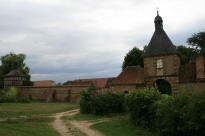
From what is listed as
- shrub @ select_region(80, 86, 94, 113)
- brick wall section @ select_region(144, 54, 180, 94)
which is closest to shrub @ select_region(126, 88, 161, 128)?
shrub @ select_region(80, 86, 94, 113)

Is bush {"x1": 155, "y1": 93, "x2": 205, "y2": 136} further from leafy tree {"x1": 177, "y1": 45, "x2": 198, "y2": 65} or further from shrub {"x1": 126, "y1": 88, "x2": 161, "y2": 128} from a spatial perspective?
leafy tree {"x1": 177, "y1": 45, "x2": 198, "y2": 65}

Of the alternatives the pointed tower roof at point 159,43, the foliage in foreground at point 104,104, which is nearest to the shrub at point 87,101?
the foliage in foreground at point 104,104

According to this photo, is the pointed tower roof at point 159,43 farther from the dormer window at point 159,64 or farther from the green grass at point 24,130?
the green grass at point 24,130

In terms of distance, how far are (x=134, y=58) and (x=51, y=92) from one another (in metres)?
18.6

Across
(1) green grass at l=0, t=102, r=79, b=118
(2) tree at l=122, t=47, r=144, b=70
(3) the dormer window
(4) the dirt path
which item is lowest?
(1) green grass at l=0, t=102, r=79, b=118

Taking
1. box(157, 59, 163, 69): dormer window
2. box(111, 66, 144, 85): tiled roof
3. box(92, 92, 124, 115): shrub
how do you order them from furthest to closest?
box(111, 66, 144, 85): tiled roof, box(157, 59, 163, 69): dormer window, box(92, 92, 124, 115): shrub

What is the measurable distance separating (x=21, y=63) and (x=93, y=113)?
43932mm

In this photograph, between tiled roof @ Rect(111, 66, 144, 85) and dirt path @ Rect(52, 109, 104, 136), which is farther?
tiled roof @ Rect(111, 66, 144, 85)

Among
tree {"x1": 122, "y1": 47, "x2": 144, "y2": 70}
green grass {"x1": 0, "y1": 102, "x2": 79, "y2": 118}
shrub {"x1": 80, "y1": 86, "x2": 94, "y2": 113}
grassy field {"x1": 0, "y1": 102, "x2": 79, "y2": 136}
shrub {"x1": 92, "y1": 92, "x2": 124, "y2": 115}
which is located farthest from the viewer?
tree {"x1": 122, "y1": 47, "x2": 144, "y2": 70}

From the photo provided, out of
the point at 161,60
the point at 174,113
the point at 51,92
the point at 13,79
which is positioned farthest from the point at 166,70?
the point at 13,79

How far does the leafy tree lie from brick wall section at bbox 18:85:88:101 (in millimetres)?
19277

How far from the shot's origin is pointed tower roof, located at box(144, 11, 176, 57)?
2451 centimetres

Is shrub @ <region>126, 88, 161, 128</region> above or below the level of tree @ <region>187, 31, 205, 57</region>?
below

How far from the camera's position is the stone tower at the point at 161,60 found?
23.7 m
